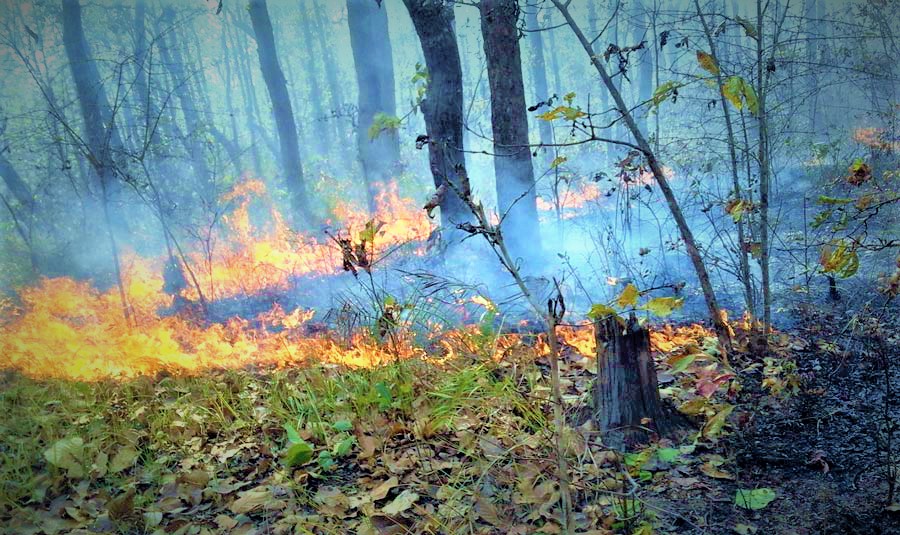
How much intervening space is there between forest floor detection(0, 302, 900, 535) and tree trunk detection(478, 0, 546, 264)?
1.97 metres

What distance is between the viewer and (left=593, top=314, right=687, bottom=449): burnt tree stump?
272 centimetres

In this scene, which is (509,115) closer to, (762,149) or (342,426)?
(762,149)

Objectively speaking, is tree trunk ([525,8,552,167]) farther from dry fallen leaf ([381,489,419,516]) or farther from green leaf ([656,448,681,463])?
dry fallen leaf ([381,489,419,516])

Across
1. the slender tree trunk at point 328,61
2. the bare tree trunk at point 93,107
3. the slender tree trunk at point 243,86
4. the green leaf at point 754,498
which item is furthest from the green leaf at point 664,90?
the slender tree trunk at point 243,86

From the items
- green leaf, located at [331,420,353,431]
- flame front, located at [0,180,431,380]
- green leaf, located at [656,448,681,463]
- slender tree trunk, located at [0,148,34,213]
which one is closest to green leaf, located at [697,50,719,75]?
green leaf, located at [656,448,681,463]

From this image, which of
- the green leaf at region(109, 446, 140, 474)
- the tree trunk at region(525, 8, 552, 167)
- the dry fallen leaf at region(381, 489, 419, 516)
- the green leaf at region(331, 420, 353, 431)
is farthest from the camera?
the tree trunk at region(525, 8, 552, 167)

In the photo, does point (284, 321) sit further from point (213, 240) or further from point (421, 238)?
point (213, 240)

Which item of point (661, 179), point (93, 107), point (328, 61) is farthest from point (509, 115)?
point (328, 61)

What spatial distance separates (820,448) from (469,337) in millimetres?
2041

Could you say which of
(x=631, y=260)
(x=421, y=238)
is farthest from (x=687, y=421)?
(x=421, y=238)

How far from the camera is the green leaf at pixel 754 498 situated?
2158 millimetres

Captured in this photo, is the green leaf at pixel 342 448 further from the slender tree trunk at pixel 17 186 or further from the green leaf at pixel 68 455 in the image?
the slender tree trunk at pixel 17 186

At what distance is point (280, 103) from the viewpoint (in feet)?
34.3

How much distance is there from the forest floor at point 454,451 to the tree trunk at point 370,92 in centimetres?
610
